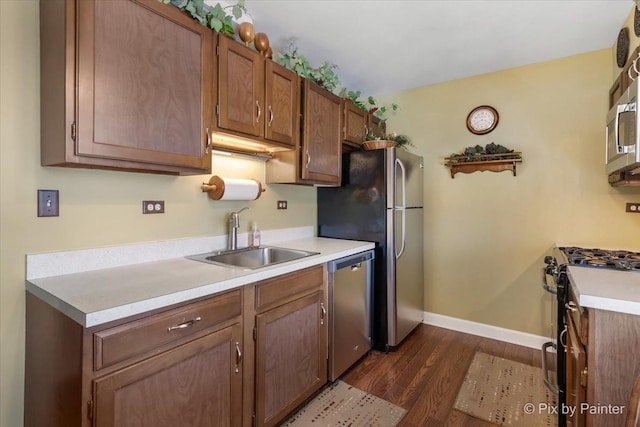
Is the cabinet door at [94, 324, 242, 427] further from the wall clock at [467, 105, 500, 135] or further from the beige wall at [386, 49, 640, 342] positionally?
the wall clock at [467, 105, 500, 135]

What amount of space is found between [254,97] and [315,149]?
0.62 meters

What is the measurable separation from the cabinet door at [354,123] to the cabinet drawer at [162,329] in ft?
5.67

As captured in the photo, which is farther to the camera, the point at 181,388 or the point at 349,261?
the point at 349,261

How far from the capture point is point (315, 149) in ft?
7.49

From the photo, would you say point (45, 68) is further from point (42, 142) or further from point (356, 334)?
point (356, 334)

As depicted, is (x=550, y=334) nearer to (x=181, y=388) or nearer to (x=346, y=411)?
(x=346, y=411)

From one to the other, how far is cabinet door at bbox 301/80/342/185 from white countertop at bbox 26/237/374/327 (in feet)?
2.55

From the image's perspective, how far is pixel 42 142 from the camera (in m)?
1.31

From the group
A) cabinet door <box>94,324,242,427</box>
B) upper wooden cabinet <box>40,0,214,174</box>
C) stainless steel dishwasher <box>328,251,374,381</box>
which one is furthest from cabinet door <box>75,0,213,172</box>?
stainless steel dishwasher <box>328,251,374,381</box>

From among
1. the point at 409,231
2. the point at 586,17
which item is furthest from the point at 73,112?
the point at 586,17

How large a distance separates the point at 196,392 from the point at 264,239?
1252 mm

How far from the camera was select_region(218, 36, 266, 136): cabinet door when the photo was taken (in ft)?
5.40

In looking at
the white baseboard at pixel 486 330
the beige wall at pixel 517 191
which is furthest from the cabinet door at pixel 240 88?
the white baseboard at pixel 486 330

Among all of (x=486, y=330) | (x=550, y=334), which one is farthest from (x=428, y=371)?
(x=550, y=334)
